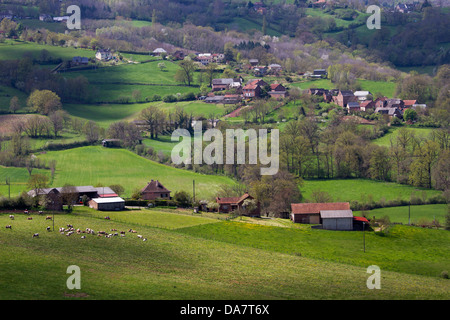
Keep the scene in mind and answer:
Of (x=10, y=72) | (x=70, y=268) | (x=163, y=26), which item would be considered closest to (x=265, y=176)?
(x=70, y=268)

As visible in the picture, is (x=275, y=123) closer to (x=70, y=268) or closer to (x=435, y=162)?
(x=435, y=162)

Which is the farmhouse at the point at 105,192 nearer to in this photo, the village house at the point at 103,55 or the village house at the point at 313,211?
the village house at the point at 313,211

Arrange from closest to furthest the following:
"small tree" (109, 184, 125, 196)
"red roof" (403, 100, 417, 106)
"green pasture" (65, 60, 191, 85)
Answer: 1. "small tree" (109, 184, 125, 196)
2. "red roof" (403, 100, 417, 106)
3. "green pasture" (65, 60, 191, 85)

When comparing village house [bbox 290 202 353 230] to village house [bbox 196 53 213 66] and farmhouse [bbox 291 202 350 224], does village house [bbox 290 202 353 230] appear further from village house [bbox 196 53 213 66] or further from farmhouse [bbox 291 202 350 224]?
village house [bbox 196 53 213 66]

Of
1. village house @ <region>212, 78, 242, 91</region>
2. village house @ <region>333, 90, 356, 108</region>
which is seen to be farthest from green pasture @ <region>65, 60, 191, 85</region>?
village house @ <region>333, 90, 356, 108</region>

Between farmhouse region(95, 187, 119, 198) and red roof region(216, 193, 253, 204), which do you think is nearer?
farmhouse region(95, 187, 119, 198)
